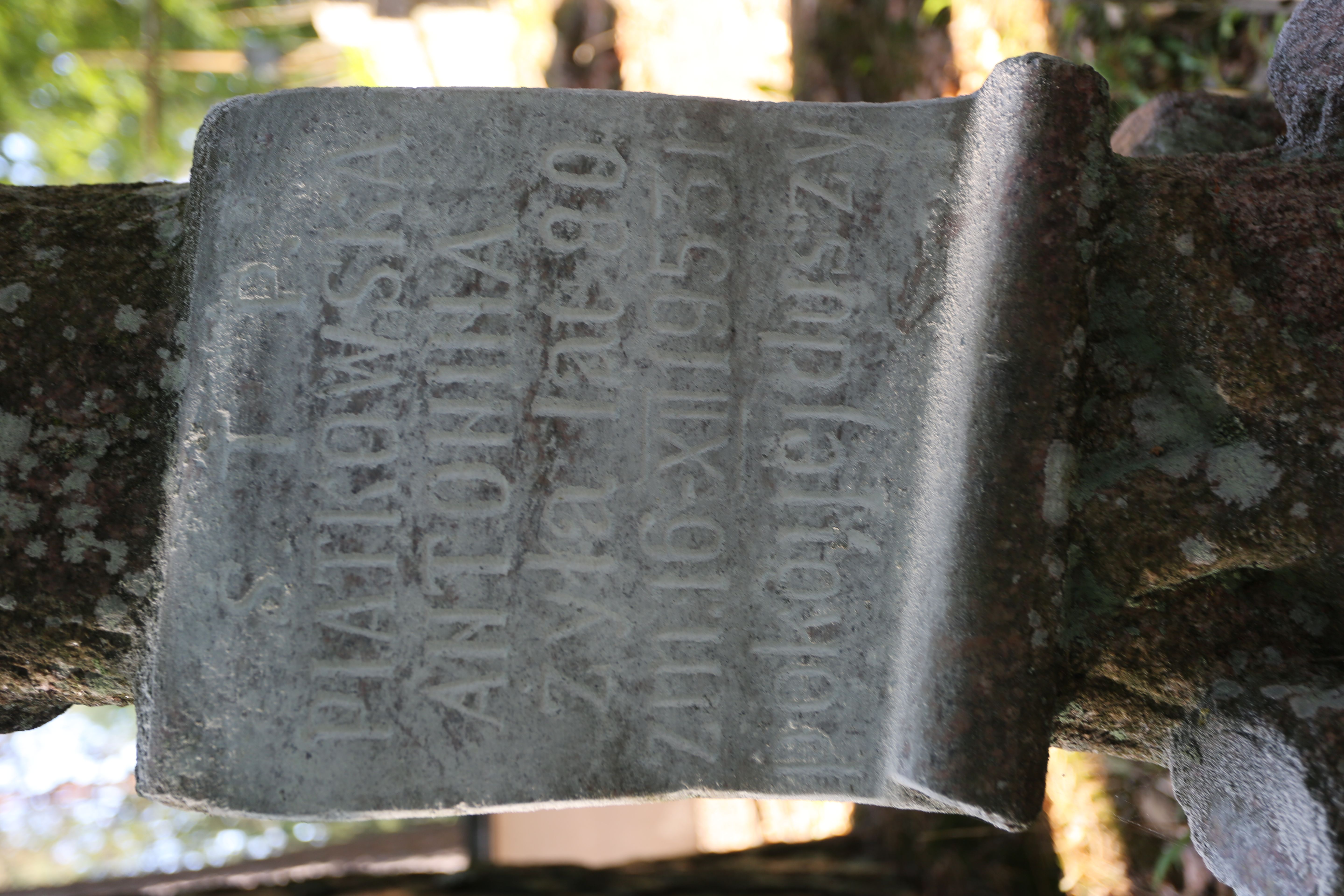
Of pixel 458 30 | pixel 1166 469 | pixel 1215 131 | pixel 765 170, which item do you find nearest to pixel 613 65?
pixel 458 30

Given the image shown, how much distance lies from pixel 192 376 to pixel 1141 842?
294 centimetres

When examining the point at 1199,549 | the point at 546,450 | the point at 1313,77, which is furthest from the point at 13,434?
the point at 1313,77

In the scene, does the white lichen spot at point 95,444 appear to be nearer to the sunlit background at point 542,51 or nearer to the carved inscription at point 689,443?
the carved inscription at point 689,443

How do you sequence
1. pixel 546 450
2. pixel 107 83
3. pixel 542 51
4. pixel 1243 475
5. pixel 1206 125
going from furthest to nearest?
1. pixel 107 83
2. pixel 542 51
3. pixel 1206 125
4. pixel 546 450
5. pixel 1243 475

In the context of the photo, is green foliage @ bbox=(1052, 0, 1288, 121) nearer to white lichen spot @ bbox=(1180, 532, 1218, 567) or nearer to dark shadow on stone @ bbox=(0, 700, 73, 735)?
white lichen spot @ bbox=(1180, 532, 1218, 567)

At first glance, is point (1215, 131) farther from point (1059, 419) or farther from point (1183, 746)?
point (1183, 746)

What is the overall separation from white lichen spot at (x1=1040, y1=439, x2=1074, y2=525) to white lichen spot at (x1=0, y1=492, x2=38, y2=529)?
4.72 ft

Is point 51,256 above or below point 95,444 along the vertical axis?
above

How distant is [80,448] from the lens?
58.1 inches

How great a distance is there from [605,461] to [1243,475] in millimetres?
909

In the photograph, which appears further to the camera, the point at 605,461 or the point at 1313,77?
the point at 1313,77

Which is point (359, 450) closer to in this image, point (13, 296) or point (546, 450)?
point (546, 450)

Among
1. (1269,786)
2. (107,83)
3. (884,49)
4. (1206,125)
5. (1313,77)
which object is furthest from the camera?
(107,83)

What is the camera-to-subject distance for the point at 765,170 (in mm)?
1587
